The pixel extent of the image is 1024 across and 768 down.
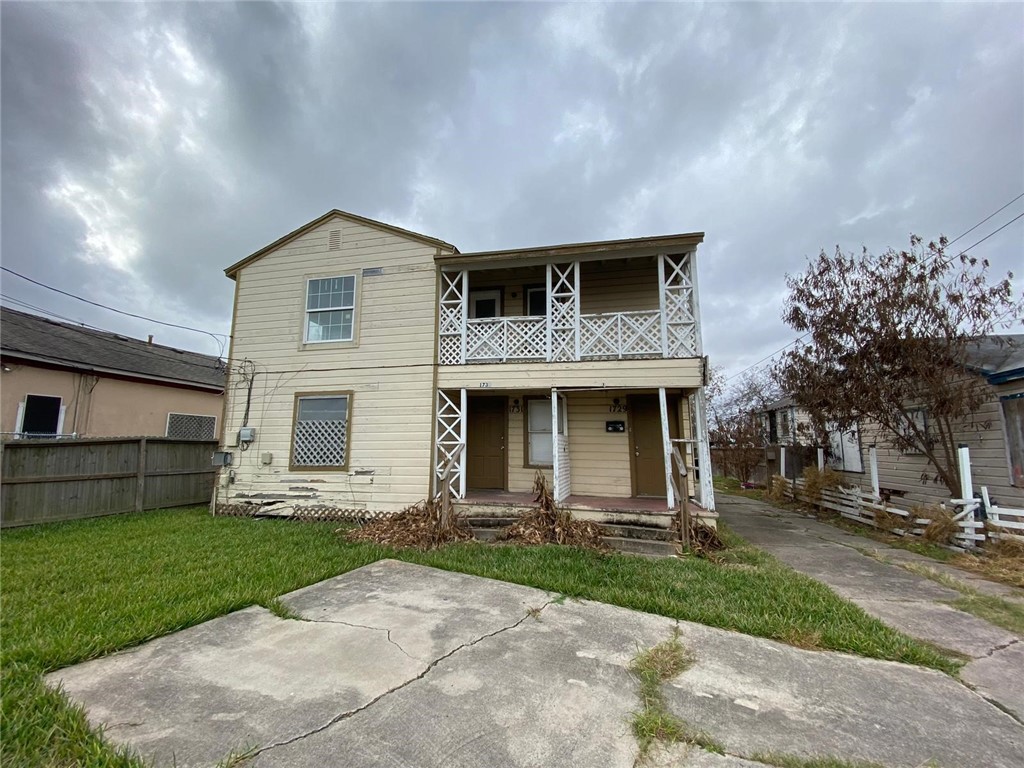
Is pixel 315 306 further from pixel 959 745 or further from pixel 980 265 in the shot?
pixel 980 265

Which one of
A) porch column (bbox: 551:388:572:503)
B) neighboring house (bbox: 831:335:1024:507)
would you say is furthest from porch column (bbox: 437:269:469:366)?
neighboring house (bbox: 831:335:1024:507)

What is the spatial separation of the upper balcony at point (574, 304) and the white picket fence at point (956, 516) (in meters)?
4.89

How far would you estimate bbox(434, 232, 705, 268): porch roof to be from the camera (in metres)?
8.10

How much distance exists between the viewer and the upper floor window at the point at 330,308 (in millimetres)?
9867

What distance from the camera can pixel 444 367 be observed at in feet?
29.7

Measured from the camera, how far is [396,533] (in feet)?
23.9

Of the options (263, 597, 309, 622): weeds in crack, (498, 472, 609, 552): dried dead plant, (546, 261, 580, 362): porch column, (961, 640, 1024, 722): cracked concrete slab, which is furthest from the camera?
(546, 261, 580, 362): porch column

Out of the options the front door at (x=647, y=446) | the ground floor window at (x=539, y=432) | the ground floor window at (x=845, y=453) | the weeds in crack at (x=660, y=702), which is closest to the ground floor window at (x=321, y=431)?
the ground floor window at (x=539, y=432)

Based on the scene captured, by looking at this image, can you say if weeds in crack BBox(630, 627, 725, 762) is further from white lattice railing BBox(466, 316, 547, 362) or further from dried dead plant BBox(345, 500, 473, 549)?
white lattice railing BBox(466, 316, 547, 362)

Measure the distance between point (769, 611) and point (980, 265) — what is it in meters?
8.40

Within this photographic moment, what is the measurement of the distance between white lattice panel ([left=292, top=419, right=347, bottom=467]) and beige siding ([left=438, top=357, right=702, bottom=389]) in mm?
2624

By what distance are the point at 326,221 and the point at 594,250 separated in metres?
6.44

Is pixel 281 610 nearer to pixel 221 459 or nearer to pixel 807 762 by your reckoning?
pixel 807 762

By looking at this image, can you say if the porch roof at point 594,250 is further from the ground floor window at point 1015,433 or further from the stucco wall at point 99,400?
the stucco wall at point 99,400
